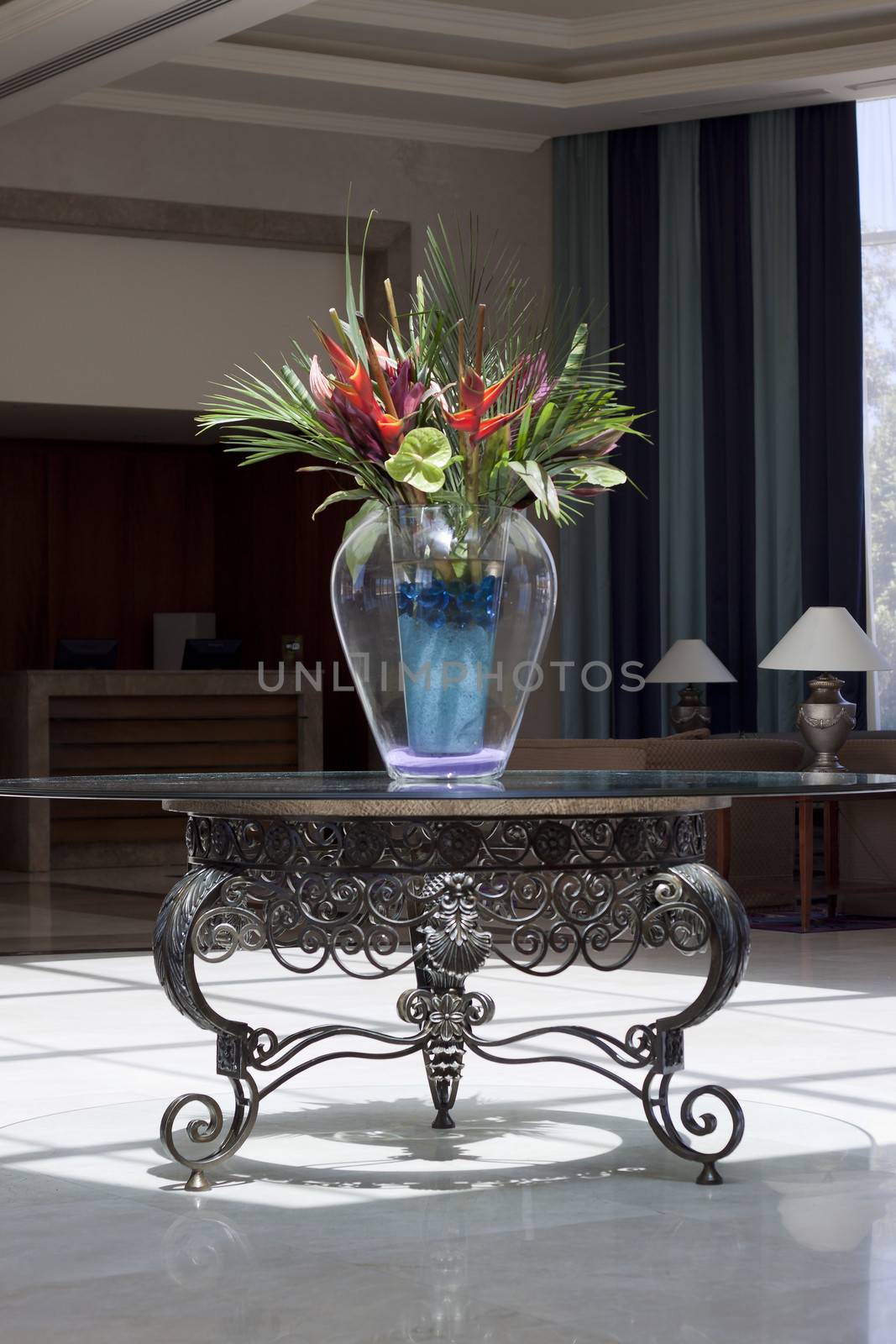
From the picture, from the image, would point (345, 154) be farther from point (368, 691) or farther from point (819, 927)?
point (368, 691)

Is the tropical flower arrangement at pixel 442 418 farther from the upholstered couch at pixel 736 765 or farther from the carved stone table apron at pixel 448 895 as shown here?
the upholstered couch at pixel 736 765

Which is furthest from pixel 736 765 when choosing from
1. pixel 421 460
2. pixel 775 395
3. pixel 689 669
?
pixel 421 460

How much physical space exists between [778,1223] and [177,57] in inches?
286

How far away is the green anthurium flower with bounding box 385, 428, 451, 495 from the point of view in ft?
9.46

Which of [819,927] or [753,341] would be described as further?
[753,341]

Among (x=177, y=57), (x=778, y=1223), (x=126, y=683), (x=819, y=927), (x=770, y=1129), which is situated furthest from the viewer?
(x=126, y=683)

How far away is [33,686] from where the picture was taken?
8898mm

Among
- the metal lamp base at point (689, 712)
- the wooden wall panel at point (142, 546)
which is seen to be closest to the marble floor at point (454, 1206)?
the metal lamp base at point (689, 712)

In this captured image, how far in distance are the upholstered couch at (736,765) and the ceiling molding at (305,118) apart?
422cm

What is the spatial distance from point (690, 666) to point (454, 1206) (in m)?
6.63

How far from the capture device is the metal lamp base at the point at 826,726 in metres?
6.66

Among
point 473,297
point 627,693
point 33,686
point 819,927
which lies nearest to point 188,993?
point 473,297

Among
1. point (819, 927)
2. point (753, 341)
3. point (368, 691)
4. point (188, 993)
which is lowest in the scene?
point (819, 927)

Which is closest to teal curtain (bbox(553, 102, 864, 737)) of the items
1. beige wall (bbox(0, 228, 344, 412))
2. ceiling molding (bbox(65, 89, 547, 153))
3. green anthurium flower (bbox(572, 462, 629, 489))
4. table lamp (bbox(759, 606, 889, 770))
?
ceiling molding (bbox(65, 89, 547, 153))
